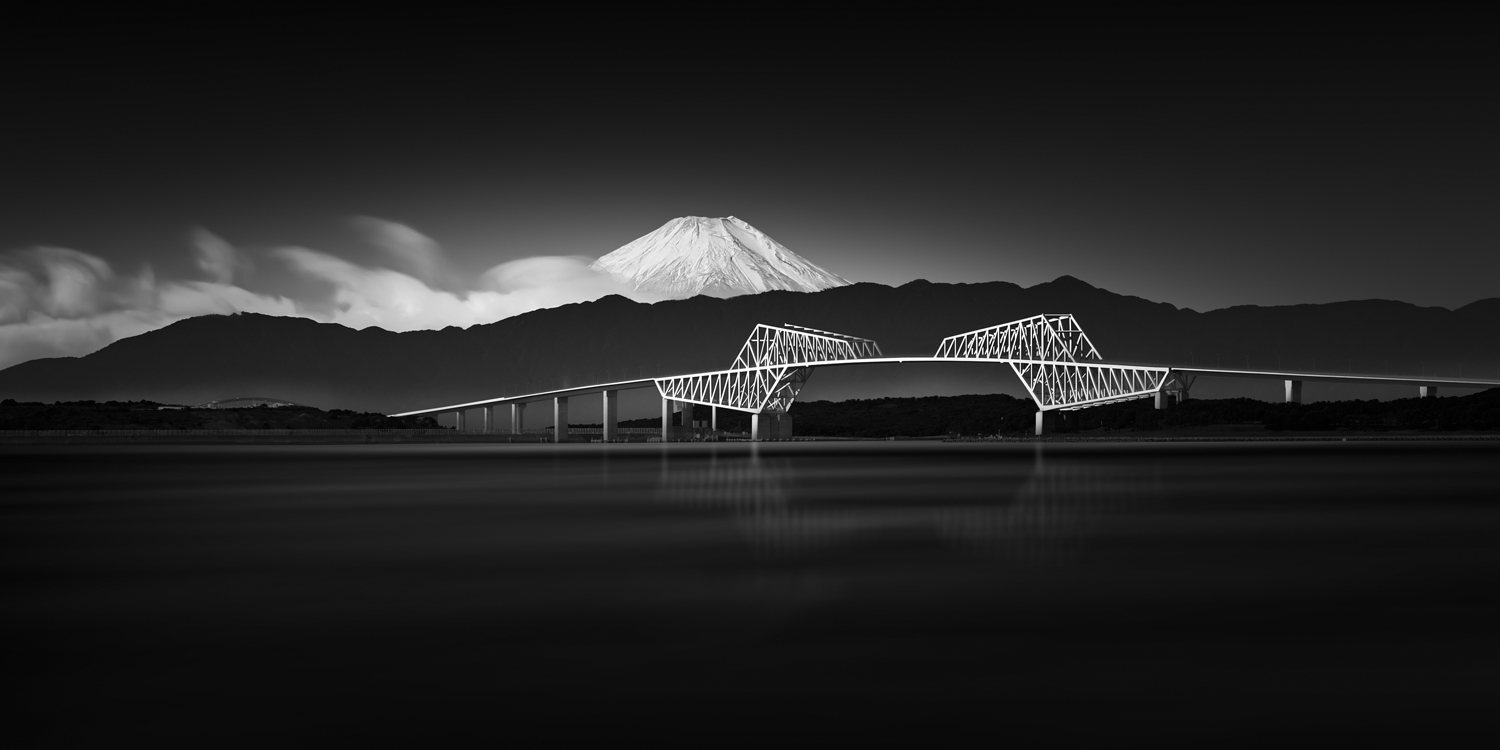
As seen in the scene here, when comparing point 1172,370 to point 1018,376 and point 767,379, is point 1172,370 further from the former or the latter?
point 767,379

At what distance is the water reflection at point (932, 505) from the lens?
19603 millimetres

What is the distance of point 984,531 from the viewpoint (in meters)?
21.1

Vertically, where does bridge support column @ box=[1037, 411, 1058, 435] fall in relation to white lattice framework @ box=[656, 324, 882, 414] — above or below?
below

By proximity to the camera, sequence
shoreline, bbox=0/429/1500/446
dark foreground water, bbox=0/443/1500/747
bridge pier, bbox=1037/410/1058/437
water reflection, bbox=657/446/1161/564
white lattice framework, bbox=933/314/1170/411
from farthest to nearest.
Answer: white lattice framework, bbox=933/314/1170/411, bridge pier, bbox=1037/410/1058/437, shoreline, bbox=0/429/1500/446, water reflection, bbox=657/446/1161/564, dark foreground water, bbox=0/443/1500/747

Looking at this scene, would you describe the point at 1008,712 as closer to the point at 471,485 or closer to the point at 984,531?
the point at 984,531

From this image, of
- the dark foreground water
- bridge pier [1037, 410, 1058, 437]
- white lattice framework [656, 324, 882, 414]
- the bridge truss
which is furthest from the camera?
white lattice framework [656, 324, 882, 414]

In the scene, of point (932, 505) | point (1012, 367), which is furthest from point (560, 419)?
point (932, 505)

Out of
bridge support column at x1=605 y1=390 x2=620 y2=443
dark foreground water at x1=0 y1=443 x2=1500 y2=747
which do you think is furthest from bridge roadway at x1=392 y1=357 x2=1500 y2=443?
dark foreground water at x1=0 y1=443 x2=1500 y2=747

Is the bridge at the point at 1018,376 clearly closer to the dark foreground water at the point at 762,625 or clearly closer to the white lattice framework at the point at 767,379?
the white lattice framework at the point at 767,379

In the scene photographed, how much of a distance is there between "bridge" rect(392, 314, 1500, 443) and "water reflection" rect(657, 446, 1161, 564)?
95.6m

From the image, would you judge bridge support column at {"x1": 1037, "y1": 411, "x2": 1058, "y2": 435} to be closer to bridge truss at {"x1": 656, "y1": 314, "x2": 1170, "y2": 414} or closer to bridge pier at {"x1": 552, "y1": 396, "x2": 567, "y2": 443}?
bridge truss at {"x1": 656, "y1": 314, "x2": 1170, "y2": 414}

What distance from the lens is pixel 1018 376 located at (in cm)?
14488

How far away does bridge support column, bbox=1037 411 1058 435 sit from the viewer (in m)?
141

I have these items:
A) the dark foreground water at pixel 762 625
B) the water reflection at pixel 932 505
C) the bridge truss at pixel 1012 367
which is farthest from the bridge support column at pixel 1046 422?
the dark foreground water at pixel 762 625
